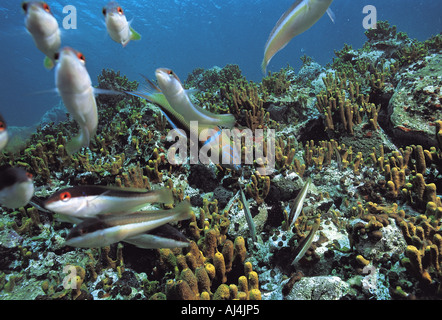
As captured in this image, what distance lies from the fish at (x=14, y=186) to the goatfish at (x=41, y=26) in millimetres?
803

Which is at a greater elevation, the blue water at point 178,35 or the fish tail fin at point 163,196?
the blue water at point 178,35

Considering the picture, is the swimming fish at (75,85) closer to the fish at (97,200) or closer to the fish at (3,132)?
the fish at (97,200)

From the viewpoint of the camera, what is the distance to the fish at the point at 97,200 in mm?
1432

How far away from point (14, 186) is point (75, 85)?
2.81ft

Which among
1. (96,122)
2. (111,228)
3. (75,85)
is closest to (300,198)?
(111,228)

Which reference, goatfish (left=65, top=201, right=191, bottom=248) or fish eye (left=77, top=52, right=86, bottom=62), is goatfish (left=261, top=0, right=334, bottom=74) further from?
goatfish (left=65, top=201, right=191, bottom=248)

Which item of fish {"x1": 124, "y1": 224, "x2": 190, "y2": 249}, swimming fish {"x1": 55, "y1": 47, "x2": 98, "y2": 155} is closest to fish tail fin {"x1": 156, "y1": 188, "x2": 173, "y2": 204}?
fish {"x1": 124, "y1": 224, "x2": 190, "y2": 249}

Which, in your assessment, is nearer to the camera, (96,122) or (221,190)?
(96,122)

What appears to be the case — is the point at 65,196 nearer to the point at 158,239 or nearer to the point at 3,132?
the point at 3,132

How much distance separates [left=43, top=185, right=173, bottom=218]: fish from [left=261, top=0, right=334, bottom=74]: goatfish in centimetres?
132

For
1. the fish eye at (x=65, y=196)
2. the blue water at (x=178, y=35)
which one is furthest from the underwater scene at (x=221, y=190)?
the blue water at (x=178, y=35)

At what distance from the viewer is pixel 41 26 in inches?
57.1

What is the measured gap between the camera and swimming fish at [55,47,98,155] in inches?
46.1
